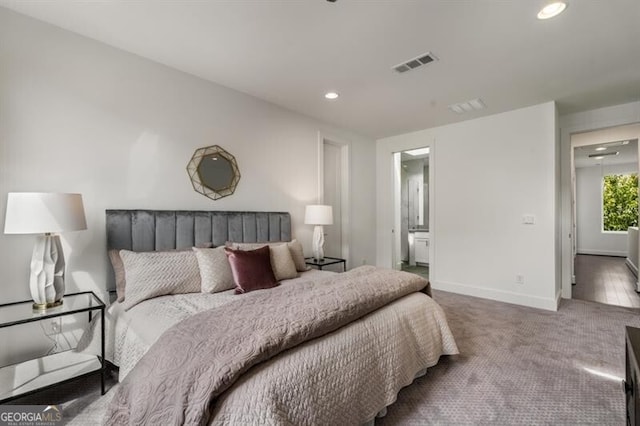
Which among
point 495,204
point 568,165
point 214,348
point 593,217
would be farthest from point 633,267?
point 214,348

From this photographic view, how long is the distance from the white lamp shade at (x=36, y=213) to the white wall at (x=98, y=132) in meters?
0.40

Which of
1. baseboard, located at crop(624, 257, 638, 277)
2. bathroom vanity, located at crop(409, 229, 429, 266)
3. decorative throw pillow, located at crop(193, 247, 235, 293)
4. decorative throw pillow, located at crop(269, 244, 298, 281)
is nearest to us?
decorative throw pillow, located at crop(193, 247, 235, 293)

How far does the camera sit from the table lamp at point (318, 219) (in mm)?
3699

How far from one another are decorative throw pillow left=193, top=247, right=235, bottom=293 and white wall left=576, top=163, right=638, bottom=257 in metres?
10.4

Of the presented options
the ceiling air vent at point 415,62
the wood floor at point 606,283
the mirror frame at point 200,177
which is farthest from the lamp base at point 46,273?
the wood floor at point 606,283

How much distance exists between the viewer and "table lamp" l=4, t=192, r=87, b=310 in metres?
1.72

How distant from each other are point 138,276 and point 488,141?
14.9ft

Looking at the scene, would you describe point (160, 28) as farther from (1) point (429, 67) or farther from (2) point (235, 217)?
(1) point (429, 67)

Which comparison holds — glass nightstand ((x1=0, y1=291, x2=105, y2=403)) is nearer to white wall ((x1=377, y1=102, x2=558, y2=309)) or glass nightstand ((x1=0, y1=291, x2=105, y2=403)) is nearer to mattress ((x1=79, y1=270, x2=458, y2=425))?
mattress ((x1=79, y1=270, x2=458, y2=425))

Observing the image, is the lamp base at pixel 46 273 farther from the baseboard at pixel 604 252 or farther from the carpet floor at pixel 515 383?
the baseboard at pixel 604 252

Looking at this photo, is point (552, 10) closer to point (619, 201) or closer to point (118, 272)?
point (118, 272)

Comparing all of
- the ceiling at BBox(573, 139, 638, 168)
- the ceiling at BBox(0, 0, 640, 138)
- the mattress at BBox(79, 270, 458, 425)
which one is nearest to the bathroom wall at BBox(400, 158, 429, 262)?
the ceiling at BBox(573, 139, 638, 168)

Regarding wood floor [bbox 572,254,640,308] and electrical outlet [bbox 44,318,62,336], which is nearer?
electrical outlet [bbox 44,318,62,336]

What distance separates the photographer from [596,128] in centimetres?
385
